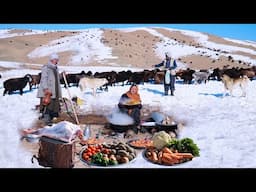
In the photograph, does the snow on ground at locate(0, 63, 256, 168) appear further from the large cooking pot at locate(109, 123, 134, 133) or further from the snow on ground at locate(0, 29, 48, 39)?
the snow on ground at locate(0, 29, 48, 39)

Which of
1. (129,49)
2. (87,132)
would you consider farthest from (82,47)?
(87,132)

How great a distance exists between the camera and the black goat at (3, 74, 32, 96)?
5.11m

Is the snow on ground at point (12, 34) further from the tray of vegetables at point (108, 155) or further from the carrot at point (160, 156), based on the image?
the carrot at point (160, 156)

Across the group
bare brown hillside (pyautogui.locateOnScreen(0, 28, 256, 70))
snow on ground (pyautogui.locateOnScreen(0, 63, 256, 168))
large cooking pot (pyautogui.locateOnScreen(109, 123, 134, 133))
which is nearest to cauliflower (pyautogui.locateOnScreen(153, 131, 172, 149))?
snow on ground (pyautogui.locateOnScreen(0, 63, 256, 168))

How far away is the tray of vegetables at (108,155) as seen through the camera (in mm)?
4898

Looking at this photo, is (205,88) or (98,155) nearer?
(98,155)

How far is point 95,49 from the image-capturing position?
540cm

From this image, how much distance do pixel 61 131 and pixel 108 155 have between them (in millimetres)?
522

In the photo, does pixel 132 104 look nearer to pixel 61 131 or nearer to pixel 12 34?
pixel 61 131

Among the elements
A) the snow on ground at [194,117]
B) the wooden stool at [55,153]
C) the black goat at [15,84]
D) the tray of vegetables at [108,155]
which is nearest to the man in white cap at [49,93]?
the snow on ground at [194,117]

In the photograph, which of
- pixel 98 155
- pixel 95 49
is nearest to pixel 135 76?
pixel 95 49
